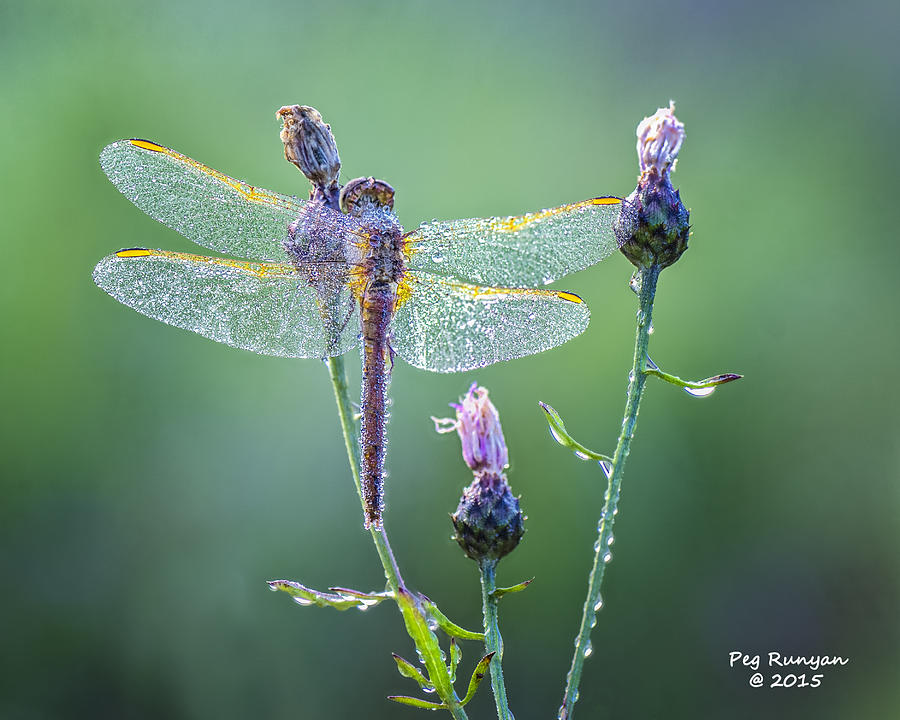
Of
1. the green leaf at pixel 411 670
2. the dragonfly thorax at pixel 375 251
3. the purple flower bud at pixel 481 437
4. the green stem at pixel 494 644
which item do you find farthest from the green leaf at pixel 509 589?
the dragonfly thorax at pixel 375 251

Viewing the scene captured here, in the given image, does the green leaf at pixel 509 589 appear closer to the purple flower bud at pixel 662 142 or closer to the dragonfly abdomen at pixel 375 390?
the dragonfly abdomen at pixel 375 390

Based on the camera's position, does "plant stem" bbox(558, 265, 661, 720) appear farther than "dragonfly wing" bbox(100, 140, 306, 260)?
No

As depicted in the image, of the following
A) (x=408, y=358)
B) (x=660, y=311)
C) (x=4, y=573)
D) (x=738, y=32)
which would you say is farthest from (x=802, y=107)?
(x=4, y=573)

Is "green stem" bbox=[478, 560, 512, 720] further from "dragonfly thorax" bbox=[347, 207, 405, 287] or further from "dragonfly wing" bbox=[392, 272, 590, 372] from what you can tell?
"dragonfly thorax" bbox=[347, 207, 405, 287]

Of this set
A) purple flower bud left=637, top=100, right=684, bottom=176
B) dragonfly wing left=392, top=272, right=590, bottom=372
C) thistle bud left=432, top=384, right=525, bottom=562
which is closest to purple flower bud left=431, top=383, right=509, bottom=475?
thistle bud left=432, top=384, right=525, bottom=562

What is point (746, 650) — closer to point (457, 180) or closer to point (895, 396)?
point (895, 396)

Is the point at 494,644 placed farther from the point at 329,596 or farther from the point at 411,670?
the point at 329,596
